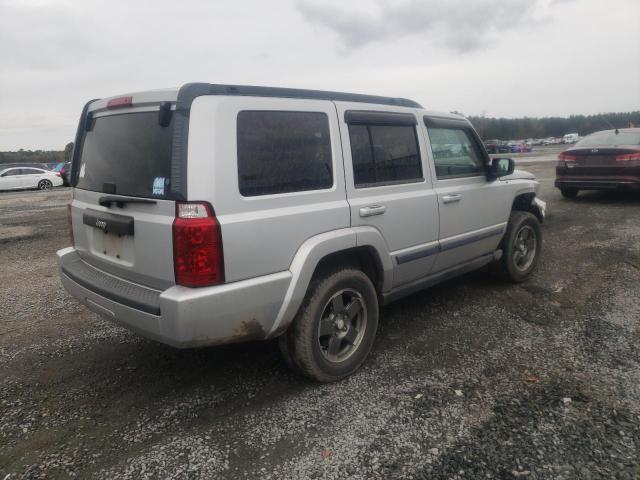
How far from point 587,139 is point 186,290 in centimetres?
1062

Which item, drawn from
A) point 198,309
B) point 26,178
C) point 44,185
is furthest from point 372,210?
point 44,185

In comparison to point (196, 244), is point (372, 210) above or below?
above

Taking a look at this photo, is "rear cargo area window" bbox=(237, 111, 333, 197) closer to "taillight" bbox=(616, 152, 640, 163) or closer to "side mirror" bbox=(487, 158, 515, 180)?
"side mirror" bbox=(487, 158, 515, 180)

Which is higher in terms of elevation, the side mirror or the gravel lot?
the side mirror

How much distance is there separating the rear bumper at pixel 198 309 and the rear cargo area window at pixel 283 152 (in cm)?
55

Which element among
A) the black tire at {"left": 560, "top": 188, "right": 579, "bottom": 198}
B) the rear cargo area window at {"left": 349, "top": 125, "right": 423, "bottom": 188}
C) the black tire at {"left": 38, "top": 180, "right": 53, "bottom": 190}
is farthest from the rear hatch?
the black tire at {"left": 38, "top": 180, "right": 53, "bottom": 190}

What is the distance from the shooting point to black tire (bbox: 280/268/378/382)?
299 cm

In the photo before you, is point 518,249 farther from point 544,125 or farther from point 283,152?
point 544,125

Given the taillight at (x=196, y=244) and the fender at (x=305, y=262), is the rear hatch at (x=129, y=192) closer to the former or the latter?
the taillight at (x=196, y=244)

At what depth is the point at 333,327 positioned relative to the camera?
3227mm

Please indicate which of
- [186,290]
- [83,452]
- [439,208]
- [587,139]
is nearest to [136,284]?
[186,290]

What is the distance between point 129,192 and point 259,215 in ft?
2.70

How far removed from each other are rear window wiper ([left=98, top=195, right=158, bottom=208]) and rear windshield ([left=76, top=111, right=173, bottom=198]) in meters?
0.04

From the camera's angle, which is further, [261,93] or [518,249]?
[518,249]
